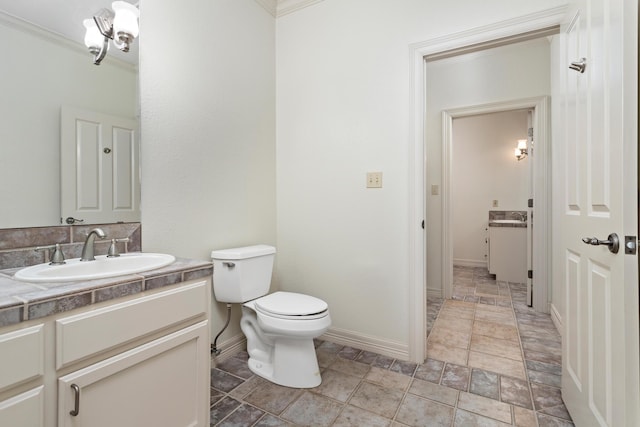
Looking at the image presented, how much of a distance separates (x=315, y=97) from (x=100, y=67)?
4.32 feet

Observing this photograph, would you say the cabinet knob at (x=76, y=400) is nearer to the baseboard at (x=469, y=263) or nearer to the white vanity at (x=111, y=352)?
the white vanity at (x=111, y=352)

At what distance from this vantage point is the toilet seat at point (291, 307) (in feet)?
5.37

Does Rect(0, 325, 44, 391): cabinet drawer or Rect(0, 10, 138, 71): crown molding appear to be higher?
Rect(0, 10, 138, 71): crown molding

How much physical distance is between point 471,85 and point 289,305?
2.93 metres

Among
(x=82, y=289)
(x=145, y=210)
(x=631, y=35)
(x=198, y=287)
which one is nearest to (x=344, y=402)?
(x=198, y=287)

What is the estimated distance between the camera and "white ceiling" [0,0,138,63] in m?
1.20

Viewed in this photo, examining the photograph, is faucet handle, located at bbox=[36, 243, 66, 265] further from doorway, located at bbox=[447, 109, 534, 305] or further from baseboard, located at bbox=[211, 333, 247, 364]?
doorway, located at bbox=[447, 109, 534, 305]

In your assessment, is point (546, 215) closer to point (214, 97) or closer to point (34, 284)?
point (214, 97)

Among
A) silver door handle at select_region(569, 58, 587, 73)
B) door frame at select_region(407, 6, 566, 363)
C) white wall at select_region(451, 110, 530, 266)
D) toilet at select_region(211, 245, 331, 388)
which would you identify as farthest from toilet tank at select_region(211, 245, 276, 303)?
white wall at select_region(451, 110, 530, 266)

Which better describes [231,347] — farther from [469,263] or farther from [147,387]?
[469,263]

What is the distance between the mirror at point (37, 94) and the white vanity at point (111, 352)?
354 millimetres

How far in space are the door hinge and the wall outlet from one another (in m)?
1.26

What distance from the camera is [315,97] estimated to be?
2285 millimetres

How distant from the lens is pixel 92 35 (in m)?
1.40
